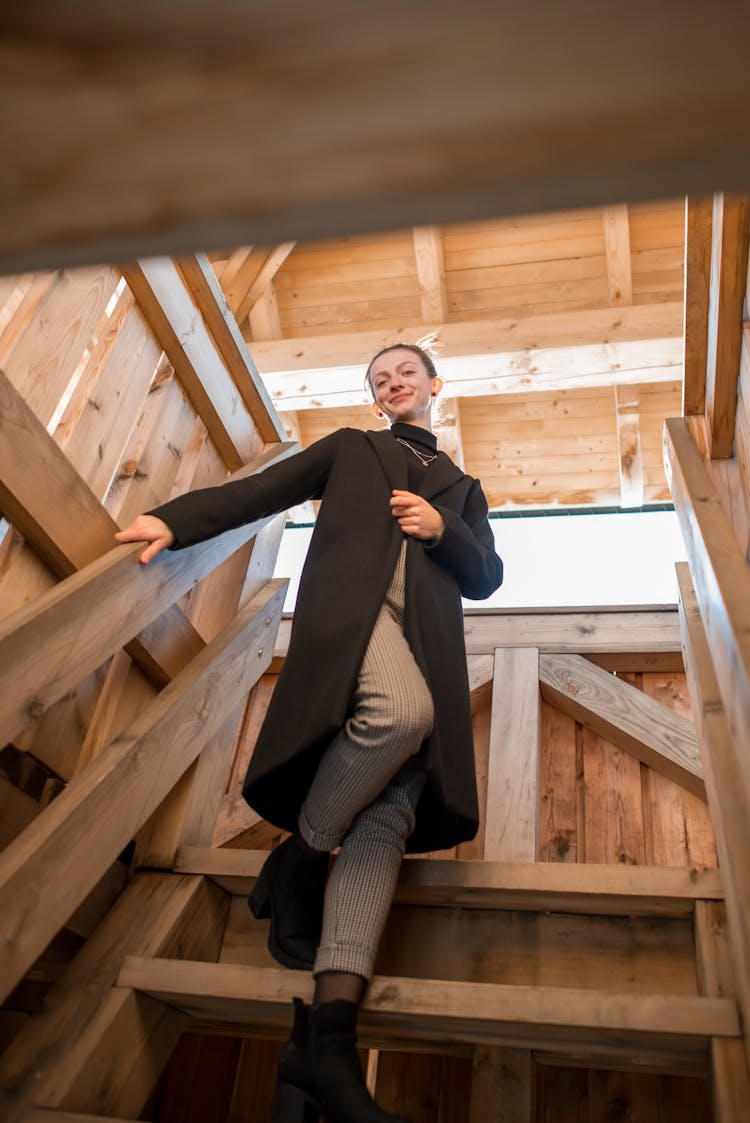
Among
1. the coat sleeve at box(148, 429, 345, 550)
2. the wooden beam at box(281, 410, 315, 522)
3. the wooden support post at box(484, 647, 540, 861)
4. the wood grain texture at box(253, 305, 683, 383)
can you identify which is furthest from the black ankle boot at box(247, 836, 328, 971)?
the wooden beam at box(281, 410, 315, 522)

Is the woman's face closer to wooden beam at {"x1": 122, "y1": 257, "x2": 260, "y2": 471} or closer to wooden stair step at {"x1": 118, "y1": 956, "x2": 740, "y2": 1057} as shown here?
wooden beam at {"x1": 122, "y1": 257, "x2": 260, "y2": 471}

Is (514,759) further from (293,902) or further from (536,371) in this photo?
(536,371)

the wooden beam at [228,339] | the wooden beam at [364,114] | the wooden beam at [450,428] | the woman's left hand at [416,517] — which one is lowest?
the wooden beam at [364,114]

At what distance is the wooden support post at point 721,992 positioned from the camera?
107 centimetres

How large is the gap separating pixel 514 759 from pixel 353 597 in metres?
1.06

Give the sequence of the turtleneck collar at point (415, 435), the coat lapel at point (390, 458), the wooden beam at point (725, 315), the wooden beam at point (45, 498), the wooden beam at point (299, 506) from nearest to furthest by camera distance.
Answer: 1. the wooden beam at point (45, 498)
2. the wooden beam at point (725, 315)
3. the coat lapel at point (390, 458)
4. the turtleneck collar at point (415, 435)
5. the wooden beam at point (299, 506)

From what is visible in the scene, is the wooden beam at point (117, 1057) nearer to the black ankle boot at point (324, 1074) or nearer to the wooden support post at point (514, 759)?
the black ankle boot at point (324, 1074)

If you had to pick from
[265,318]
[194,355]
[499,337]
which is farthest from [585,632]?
[265,318]

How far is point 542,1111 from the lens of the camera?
6.55 ft

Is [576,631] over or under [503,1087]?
over

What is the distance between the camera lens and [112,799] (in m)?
1.42

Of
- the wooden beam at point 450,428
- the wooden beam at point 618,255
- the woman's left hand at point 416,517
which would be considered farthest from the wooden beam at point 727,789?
the wooden beam at point 450,428

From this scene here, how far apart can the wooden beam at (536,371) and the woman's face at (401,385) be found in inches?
92.4

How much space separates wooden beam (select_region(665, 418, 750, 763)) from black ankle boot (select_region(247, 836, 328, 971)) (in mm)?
703
